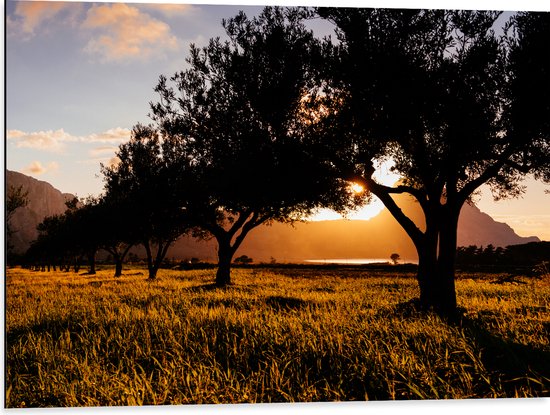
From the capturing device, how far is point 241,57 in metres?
11.3

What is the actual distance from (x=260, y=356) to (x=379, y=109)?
594 centimetres

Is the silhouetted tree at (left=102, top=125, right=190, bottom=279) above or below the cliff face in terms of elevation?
above

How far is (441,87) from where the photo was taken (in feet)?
33.1

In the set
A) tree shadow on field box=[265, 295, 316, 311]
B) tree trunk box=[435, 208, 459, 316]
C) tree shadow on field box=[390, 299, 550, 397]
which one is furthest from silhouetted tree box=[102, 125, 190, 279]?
tree shadow on field box=[390, 299, 550, 397]

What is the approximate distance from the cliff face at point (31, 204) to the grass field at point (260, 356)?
1605 millimetres

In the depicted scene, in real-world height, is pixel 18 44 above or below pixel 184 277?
above

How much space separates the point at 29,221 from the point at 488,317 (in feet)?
45.2

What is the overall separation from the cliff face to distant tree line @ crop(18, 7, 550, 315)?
1.00m

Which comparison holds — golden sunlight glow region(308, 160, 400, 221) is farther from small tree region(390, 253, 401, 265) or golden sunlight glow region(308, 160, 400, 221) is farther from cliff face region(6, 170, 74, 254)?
cliff face region(6, 170, 74, 254)

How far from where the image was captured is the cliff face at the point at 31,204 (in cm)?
861

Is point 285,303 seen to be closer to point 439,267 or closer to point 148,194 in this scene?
point 439,267

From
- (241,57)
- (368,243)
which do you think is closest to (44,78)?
(241,57)

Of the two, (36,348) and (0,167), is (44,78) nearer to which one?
(0,167)

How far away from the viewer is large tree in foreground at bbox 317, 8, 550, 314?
999 cm
